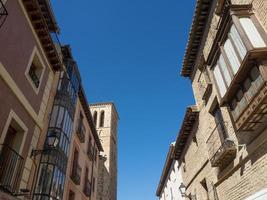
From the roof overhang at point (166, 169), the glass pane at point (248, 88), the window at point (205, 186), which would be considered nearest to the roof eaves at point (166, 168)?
the roof overhang at point (166, 169)

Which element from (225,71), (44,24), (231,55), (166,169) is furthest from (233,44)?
(166,169)

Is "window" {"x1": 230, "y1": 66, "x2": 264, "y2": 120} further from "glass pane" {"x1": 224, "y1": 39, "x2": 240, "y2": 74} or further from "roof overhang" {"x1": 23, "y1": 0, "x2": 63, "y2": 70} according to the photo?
"roof overhang" {"x1": 23, "y1": 0, "x2": 63, "y2": 70}

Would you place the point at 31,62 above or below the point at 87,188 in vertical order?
above

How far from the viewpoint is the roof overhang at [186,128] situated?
1183 centimetres

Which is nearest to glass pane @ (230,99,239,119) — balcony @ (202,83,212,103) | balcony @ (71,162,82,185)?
balcony @ (202,83,212,103)

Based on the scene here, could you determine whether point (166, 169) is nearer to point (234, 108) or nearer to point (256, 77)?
point (234, 108)

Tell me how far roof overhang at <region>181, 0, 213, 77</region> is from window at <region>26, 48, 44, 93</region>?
6.15m

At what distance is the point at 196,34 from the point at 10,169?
8.38m

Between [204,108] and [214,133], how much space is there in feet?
5.83

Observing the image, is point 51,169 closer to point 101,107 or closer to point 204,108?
point 204,108

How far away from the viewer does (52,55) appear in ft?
31.9

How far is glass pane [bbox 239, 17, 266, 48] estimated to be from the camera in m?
5.74

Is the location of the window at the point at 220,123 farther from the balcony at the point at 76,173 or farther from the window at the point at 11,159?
the balcony at the point at 76,173

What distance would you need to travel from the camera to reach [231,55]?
21.9 ft
